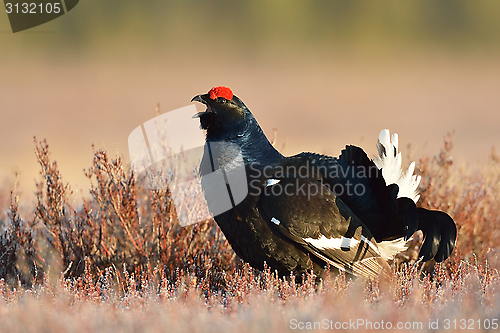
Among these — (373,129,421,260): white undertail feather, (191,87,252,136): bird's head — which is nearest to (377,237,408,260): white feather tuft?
(373,129,421,260): white undertail feather

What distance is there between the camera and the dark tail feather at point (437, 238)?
3.54 metres

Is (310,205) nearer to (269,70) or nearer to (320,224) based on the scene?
(320,224)

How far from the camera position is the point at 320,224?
3.27m

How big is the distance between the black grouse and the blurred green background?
675cm

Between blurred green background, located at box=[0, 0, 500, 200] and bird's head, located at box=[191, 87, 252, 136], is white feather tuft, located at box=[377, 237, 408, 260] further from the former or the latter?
blurred green background, located at box=[0, 0, 500, 200]

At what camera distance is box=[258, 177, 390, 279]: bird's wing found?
320 centimetres

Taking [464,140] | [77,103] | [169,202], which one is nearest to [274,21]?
[77,103]

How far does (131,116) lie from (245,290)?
17.6 meters

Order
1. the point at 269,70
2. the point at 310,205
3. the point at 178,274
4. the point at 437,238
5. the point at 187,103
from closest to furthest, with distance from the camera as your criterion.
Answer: the point at 310,205, the point at 437,238, the point at 178,274, the point at 187,103, the point at 269,70

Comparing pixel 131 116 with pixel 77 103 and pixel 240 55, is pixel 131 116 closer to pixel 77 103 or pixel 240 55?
pixel 77 103

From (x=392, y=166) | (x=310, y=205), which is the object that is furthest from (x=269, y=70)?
(x=310, y=205)

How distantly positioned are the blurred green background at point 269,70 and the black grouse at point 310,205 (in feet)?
22.1

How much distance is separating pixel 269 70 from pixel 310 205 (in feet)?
89.5

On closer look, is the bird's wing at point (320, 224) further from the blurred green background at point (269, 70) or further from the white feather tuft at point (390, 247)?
the blurred green background at point (269, 70)
